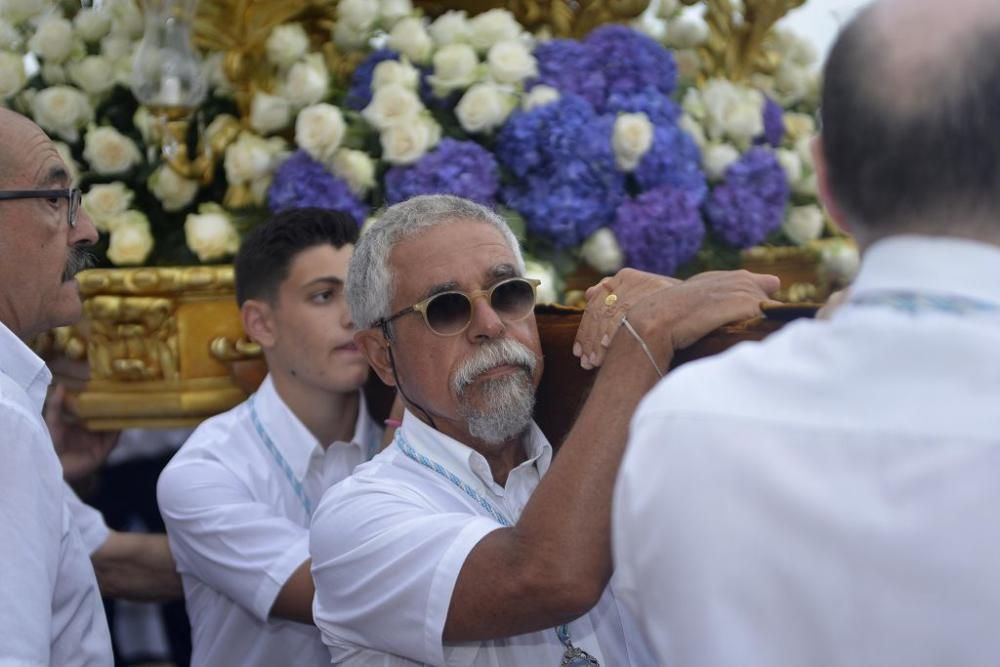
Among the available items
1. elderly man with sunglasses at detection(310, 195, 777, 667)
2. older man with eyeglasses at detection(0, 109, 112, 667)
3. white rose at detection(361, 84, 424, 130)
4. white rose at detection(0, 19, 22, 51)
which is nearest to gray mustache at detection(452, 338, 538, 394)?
elderly man with sunglasses at detection(310, 195, 777, 667)

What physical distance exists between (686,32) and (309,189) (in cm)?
144

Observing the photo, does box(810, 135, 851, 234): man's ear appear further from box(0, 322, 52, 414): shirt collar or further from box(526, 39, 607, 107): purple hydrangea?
box(526, 39, 607, 107): purple hydrangea

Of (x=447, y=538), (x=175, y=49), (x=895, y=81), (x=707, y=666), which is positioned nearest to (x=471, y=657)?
(x=447, y=538)

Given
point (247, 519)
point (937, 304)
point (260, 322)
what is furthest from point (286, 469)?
point (937, 304)

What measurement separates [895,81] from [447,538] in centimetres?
112

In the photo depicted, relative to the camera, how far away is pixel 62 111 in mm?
3770

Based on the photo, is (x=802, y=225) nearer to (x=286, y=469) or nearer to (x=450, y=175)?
(x=450, y=175)

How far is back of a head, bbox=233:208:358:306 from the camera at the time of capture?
11.6 ft

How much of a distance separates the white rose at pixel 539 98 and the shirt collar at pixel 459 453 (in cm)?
138

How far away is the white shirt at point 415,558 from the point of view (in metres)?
2.11

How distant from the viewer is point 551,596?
195 centimetres

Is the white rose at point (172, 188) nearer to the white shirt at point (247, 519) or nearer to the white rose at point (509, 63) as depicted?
the white shirt at point (247, 519)

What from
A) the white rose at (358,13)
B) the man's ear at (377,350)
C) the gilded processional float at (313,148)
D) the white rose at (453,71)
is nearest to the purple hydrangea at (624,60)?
the gilded processional float at (313,148)

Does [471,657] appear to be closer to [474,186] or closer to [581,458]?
[581,458]
